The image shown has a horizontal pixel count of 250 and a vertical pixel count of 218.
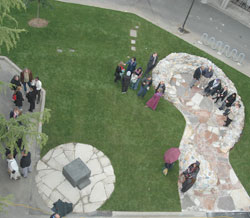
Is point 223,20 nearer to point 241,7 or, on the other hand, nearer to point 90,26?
point 241,7

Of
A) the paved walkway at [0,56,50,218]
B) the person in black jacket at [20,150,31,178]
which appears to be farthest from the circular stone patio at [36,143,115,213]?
the person in black jacket at [20,150,31,178]

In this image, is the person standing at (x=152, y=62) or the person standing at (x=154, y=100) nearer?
the person standing at (x=154, y=100)

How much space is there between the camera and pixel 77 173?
11.2 m

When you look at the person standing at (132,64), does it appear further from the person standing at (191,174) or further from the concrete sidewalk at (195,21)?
the concrete sidewalk at (195,21)

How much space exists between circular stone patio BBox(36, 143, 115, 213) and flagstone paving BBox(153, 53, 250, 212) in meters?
3.36

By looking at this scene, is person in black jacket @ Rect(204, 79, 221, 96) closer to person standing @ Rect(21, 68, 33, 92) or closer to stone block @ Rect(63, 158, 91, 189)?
stone block @ Rect(63, 158, 91, 189)

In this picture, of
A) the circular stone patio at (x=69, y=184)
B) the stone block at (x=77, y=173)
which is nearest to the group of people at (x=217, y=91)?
Result: the circular stone patio at (x=69, y=184)

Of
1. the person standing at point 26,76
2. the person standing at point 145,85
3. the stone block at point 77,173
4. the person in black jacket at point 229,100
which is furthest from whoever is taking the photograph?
the person in black jacket at point 229,100

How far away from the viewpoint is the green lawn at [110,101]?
12.3 m

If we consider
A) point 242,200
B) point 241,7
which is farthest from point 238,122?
point 241,7

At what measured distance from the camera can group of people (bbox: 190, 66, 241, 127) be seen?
15422 millimetres

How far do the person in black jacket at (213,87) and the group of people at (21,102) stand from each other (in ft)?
30.9

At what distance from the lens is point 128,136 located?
13648mm

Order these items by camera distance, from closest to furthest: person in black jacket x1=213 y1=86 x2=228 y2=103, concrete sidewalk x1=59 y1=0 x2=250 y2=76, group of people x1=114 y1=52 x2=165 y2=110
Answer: group of people x1=114 y1=52 x2=165 y2=110
person in black jacket x1=213 y1=86 x2=228 y2=103
concrete sidewalk x1=59 y1=0 x2=250 y2=76
